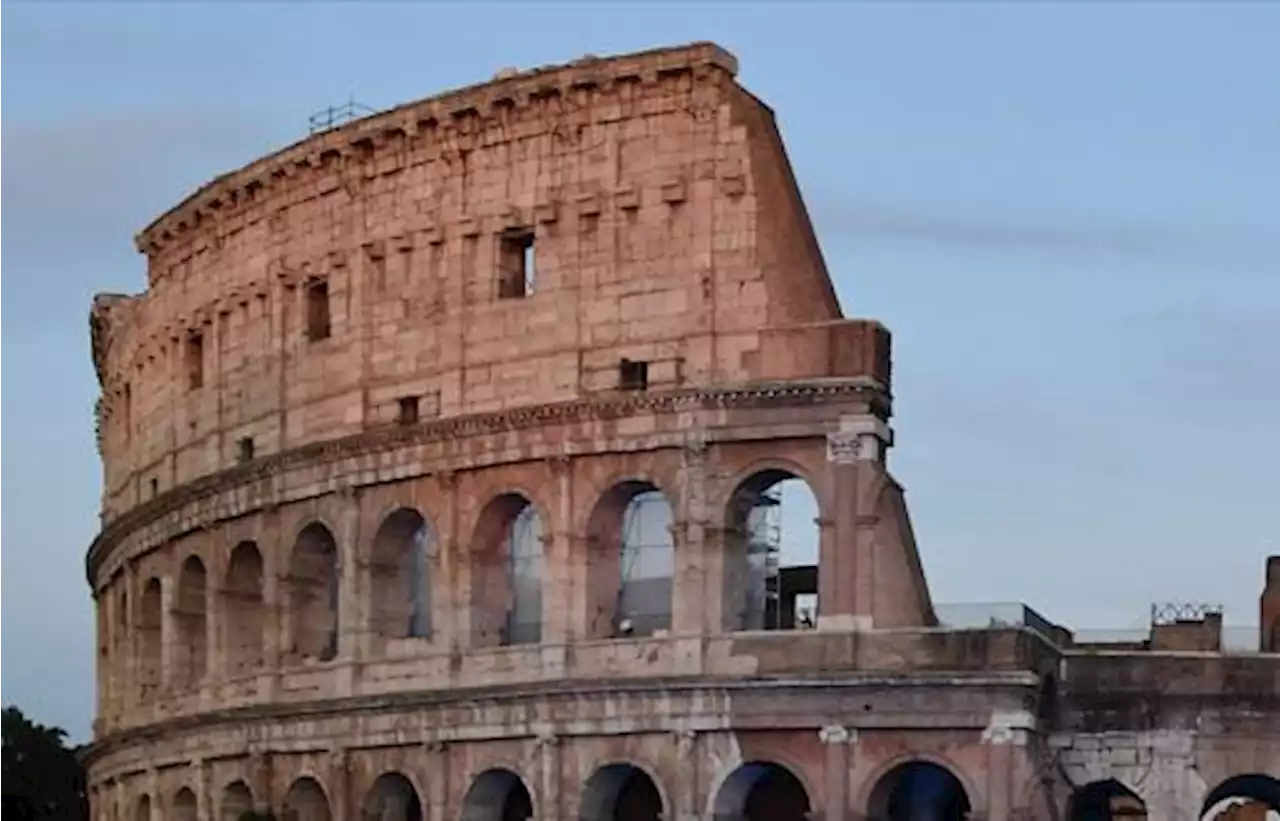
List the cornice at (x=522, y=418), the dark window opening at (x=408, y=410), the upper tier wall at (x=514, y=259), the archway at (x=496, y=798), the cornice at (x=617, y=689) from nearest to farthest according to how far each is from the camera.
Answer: the cornice at (x=617, y=689)
the cornice at (x=522, y=418)
the upper tier wall at (x=514, y=259)
the archway at (x=496, y=798)
the dark window opening at (x=408, y=410)

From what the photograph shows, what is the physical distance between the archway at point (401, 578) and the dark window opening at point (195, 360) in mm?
7085

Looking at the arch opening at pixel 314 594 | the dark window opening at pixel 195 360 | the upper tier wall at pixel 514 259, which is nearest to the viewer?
the upper tier wall at pixel 514 259

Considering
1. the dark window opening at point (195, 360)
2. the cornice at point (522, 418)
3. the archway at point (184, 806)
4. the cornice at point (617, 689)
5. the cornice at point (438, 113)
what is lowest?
the archway at point (184, 806)

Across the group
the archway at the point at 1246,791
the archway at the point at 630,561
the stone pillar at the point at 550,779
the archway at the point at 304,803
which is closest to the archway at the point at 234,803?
the archway at the point at 304,803

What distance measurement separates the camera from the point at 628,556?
120 ft

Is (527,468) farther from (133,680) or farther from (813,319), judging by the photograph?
(133,680)

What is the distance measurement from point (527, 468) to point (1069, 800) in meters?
8.63

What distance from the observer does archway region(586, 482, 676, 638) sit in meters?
35.7

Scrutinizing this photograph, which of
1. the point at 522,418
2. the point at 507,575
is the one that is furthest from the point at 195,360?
the point at 522,418

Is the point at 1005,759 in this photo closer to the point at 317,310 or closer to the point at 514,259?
the point at 514,259

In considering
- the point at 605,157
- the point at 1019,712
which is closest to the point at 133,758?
the point at 605,157

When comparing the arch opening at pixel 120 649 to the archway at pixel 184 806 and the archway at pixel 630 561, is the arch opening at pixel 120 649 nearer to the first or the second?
the archway at pixel 184 806

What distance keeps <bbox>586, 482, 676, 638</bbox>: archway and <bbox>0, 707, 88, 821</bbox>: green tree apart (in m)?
26.0

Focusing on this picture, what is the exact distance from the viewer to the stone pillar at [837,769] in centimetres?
3300
